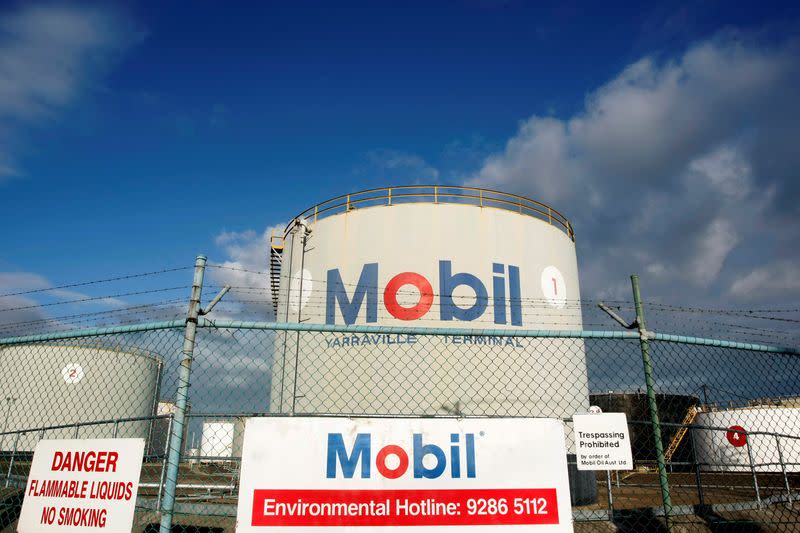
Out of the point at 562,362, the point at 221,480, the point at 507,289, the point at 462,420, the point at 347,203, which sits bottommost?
the point at 221,480

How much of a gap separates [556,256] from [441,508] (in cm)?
1157

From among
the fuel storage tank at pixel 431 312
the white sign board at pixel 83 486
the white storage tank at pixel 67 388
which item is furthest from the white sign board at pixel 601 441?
the white storage tank at pixel 67 388

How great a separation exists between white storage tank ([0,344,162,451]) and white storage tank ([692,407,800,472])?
2058cm

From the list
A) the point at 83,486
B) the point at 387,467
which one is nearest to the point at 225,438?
the point at 83,486

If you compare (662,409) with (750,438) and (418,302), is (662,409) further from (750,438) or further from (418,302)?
(418,302)

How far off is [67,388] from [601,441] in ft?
69.2

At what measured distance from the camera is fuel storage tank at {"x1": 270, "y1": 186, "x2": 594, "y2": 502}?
37.7ft

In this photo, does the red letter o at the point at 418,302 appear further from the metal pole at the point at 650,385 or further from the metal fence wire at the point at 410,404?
the metal pole at the point at 650,385

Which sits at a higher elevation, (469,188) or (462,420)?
(469,188)

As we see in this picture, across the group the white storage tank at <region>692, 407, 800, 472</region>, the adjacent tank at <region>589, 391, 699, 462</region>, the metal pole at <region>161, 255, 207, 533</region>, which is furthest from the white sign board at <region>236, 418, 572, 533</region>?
the adjacent tank at <region>589, 391, 699, 462</region>

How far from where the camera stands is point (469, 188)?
13.7m

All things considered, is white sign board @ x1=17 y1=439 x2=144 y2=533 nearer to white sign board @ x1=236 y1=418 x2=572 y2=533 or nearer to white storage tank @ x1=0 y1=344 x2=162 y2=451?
white sign board @ x1=236 y1=418 x2=572 y2=533

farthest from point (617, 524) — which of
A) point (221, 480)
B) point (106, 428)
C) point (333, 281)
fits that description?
point (106, 428)

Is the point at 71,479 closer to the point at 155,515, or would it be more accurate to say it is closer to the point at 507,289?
the point at 155,515
